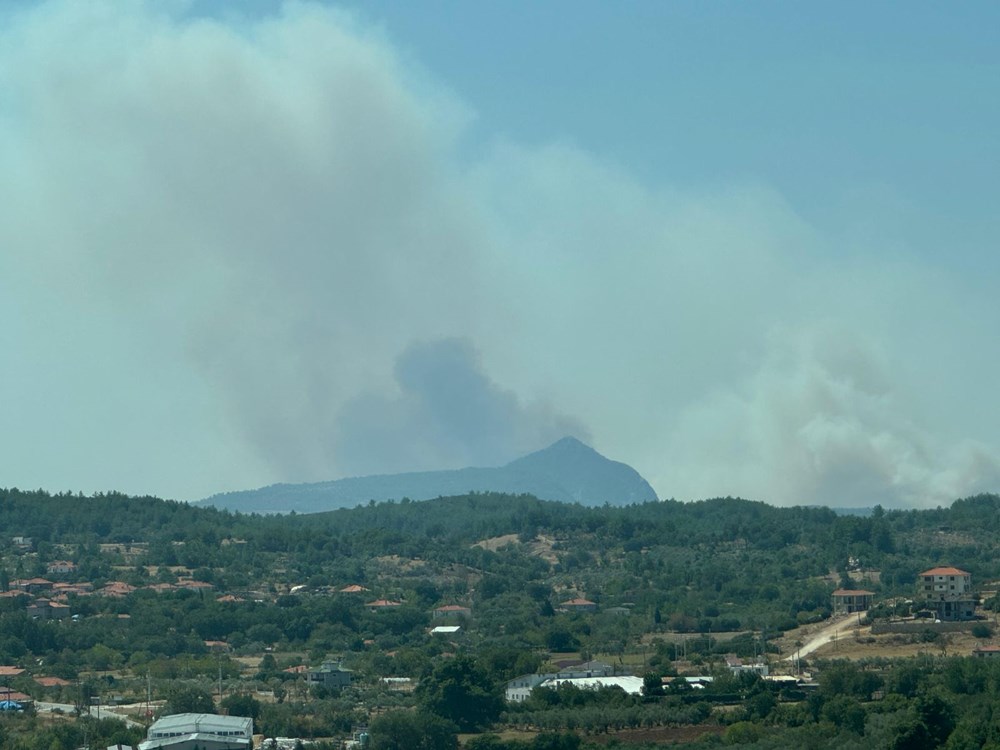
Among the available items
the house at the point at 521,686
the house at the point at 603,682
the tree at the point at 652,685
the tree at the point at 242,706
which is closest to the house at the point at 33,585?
the house at the point at 521,686

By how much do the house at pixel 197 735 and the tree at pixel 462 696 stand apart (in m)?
8.29

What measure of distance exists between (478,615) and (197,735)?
54.2m

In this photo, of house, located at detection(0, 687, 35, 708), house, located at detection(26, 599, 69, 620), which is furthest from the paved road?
house, located at detection(26, 599, 69, 620)

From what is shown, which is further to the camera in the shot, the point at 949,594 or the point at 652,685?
the point at 949,594

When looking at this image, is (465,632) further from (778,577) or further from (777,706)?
(777,706)

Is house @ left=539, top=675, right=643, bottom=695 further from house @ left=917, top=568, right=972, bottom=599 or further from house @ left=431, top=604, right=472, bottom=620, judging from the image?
house @ left=431, top=604, right=472, bottom=620

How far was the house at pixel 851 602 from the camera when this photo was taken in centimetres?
11400

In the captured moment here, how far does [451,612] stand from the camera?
422 ft

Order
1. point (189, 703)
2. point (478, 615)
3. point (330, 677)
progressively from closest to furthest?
point (189, 703) < point (330, 677) < point (478, 615)

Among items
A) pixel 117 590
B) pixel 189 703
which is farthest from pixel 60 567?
pixel 189 703

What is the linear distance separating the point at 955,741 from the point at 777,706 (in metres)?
15.2

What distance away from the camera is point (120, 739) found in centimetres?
7681

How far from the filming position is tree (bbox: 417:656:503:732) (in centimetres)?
8281

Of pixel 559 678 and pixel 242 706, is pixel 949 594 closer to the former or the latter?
pixel 559 678
